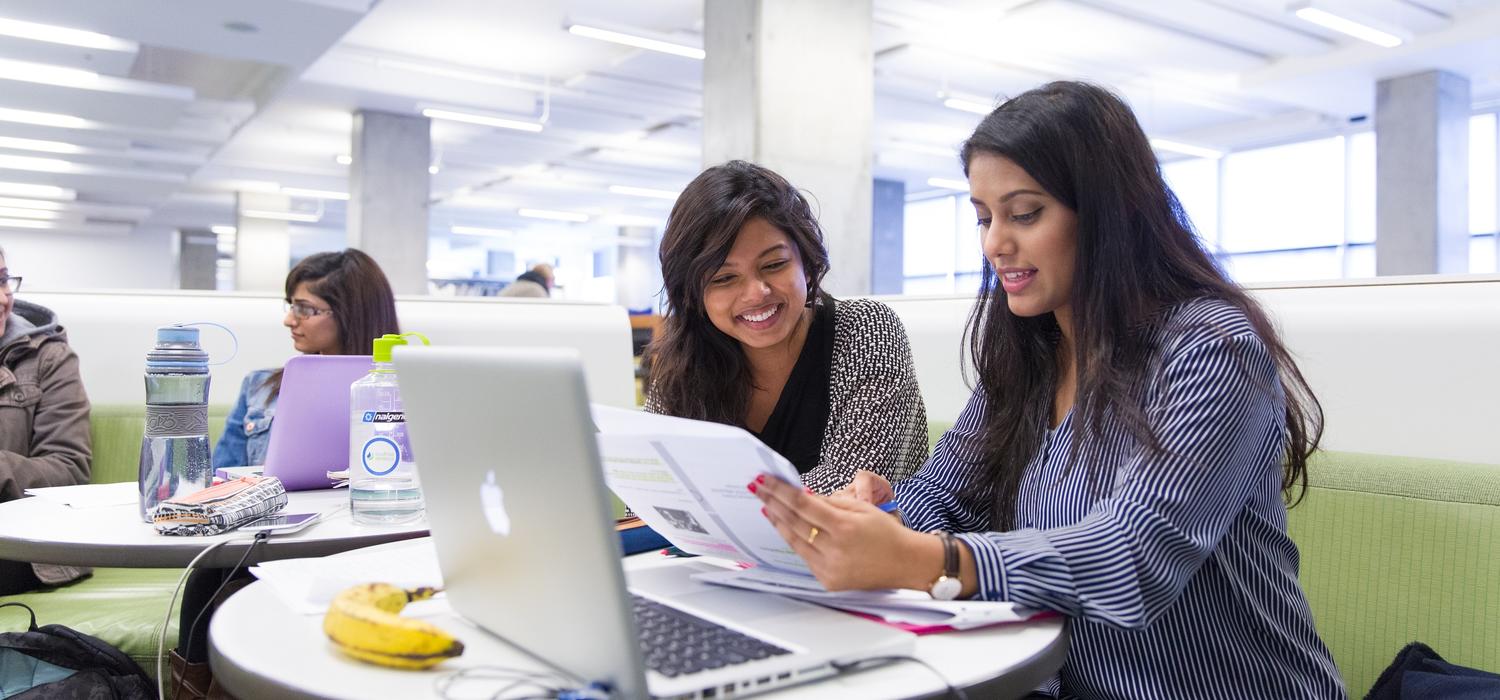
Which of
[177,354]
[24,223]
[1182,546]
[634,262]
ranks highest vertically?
[24,223]

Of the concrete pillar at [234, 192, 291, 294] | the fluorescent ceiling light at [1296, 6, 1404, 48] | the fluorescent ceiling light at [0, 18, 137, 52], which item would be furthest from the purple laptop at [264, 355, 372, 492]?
the concrete pillar at [234, 192, 291, 294]

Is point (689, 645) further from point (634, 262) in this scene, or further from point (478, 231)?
point (478, 231)

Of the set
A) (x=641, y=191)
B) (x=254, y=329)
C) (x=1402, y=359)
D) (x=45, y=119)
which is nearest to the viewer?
(x=1402, y=359)

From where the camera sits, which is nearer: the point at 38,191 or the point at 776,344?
the point at 776,344

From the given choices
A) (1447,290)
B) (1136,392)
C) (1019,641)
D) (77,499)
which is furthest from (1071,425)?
(77,499)

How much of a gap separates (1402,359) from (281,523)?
6.36 feet

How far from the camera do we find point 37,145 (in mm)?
12039

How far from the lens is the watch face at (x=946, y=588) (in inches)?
42.9

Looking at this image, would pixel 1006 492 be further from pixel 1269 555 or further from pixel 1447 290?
pixel 1447 290

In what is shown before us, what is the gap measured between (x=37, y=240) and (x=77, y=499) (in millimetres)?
22383

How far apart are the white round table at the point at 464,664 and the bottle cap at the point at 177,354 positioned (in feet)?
2.30

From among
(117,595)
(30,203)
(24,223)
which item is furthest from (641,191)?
(117,595)

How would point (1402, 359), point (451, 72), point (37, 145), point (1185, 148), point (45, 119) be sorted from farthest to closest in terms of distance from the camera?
point (37, 145) < point (1185, 148) < point (45, 119) < point (451, 72) < point (1402, 359)

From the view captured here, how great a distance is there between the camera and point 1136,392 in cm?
123
